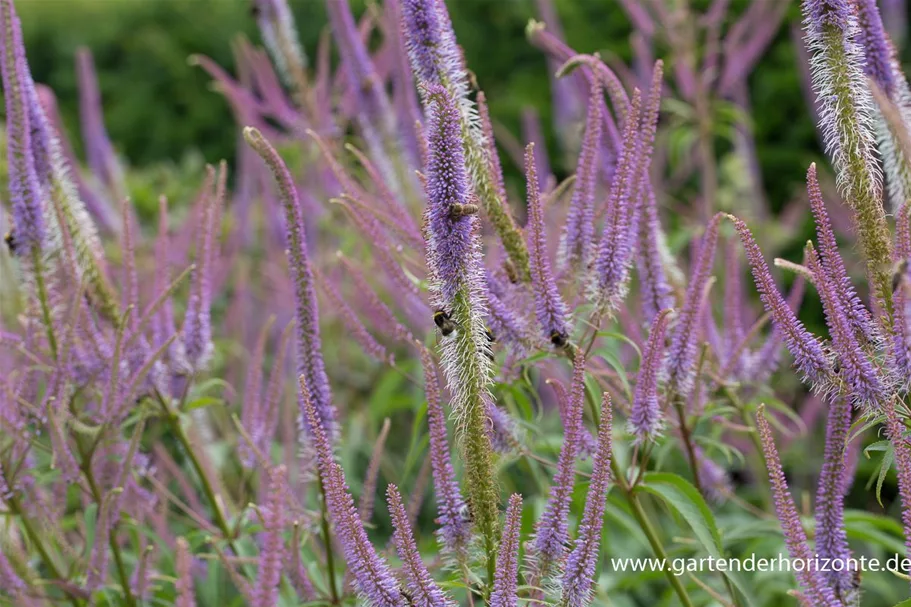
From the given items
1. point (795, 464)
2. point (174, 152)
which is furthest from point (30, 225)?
point (174, 152)

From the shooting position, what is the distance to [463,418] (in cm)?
178

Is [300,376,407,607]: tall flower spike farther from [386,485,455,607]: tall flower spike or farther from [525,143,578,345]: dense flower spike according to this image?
[525,143,578,345]: dense flower spike

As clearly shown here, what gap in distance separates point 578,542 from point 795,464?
387 cm

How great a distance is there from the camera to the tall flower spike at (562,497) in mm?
1654

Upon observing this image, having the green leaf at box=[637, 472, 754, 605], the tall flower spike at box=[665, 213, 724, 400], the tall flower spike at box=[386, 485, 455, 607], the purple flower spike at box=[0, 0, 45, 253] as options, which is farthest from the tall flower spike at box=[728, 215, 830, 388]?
the purple flower spike at box=[0, 0, 45, 253]

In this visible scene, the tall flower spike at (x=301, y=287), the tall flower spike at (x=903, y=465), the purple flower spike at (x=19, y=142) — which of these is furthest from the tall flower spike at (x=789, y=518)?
the purple flower spike at (x=19, y=142)

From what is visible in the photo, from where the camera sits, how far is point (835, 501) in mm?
1942

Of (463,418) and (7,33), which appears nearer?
(463,418)

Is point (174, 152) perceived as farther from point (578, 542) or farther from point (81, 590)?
point (578, 542)

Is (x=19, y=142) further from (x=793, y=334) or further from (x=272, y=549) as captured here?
(x=793, y=334)

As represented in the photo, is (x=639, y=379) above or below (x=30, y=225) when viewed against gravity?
below

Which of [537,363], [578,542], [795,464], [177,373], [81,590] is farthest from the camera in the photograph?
[795,464]

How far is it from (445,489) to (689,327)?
2.37ft

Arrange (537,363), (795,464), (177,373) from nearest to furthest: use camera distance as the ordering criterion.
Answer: (537,363)
(177,373)
(795,464)
